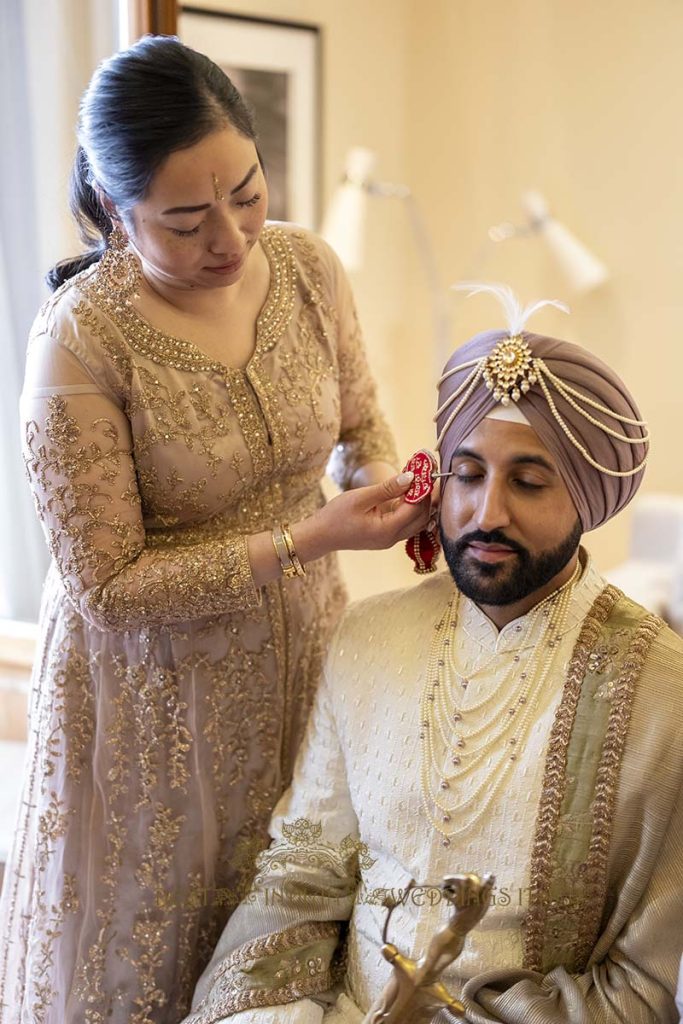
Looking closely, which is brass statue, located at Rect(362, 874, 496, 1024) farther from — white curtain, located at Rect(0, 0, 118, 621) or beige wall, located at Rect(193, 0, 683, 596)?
beige wall, located at Rect(193, 0, 683, 596)

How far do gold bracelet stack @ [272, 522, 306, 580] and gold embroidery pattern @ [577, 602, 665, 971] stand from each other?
17.3 inches

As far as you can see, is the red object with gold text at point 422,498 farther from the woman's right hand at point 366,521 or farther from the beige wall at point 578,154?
the beige wall at point 578,154

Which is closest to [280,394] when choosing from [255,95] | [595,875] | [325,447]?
[325,447]

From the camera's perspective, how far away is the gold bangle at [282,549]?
150 cm

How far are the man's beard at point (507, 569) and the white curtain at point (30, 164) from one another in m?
1.17

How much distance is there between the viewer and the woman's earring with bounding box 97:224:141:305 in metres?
1.53

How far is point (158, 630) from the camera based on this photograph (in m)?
1.60

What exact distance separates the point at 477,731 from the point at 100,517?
551 mm

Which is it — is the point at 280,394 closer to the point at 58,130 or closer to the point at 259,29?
the point at 58,130

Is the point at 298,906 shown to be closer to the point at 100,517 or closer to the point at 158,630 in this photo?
the point at 158,630

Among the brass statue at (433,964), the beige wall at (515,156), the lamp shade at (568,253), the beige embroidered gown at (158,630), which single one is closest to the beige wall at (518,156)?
the beige wall at (515,156)

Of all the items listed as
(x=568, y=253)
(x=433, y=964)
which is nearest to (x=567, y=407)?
(x=433, y=964)

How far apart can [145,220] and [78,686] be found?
664mm

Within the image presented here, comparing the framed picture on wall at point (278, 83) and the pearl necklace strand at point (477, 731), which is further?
the framed picture on wall at point (278, 83)
